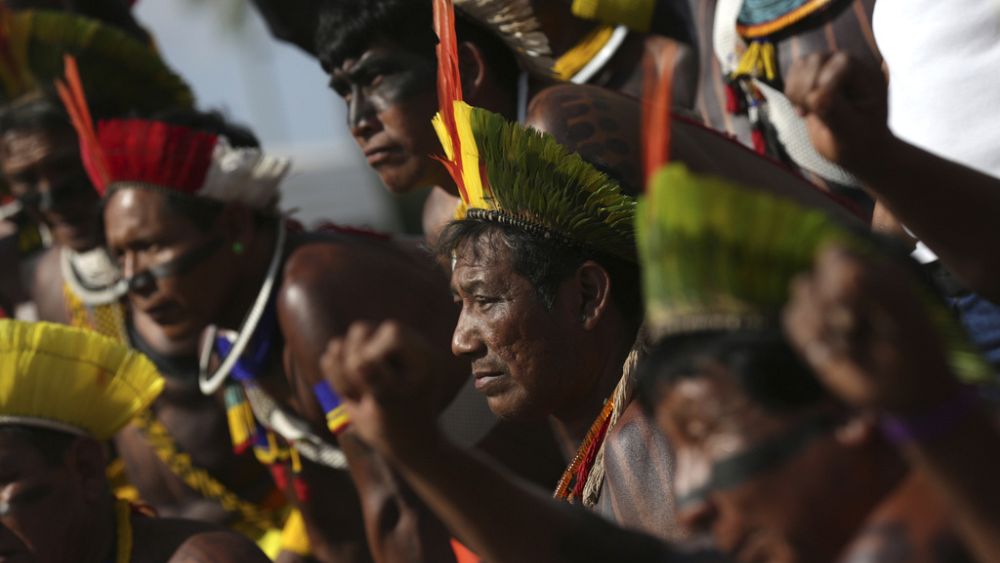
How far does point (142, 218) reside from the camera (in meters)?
4.66

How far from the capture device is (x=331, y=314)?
4238 millimetres

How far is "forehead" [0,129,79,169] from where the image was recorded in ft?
19.4

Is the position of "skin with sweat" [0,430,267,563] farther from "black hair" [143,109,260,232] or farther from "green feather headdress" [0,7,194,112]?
"green feather headdress" [0,7,194,112]

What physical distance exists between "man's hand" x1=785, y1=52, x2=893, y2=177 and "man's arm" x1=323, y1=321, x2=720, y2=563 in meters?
0.61

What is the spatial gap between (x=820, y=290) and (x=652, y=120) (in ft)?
1.59

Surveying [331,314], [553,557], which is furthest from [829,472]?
[331,314]

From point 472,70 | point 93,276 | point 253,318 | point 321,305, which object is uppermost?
point 472,70

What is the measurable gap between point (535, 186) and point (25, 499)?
1380mm

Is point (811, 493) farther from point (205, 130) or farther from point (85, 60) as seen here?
point (85, 60)

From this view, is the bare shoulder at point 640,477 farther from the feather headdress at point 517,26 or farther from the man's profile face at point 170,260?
the man's profile face at point 170,260

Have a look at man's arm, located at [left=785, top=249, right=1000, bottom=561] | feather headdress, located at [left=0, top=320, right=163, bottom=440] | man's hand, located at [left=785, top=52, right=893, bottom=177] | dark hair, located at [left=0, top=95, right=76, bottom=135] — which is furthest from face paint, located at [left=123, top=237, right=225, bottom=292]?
man's arm, located at [left=785, top=249, right=1000, bottom=561]

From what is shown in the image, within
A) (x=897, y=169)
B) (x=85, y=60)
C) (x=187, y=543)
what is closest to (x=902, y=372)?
(x=897, y=169)

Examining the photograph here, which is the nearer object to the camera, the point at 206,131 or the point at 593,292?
the point at 593,292

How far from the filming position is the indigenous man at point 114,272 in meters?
5.56
